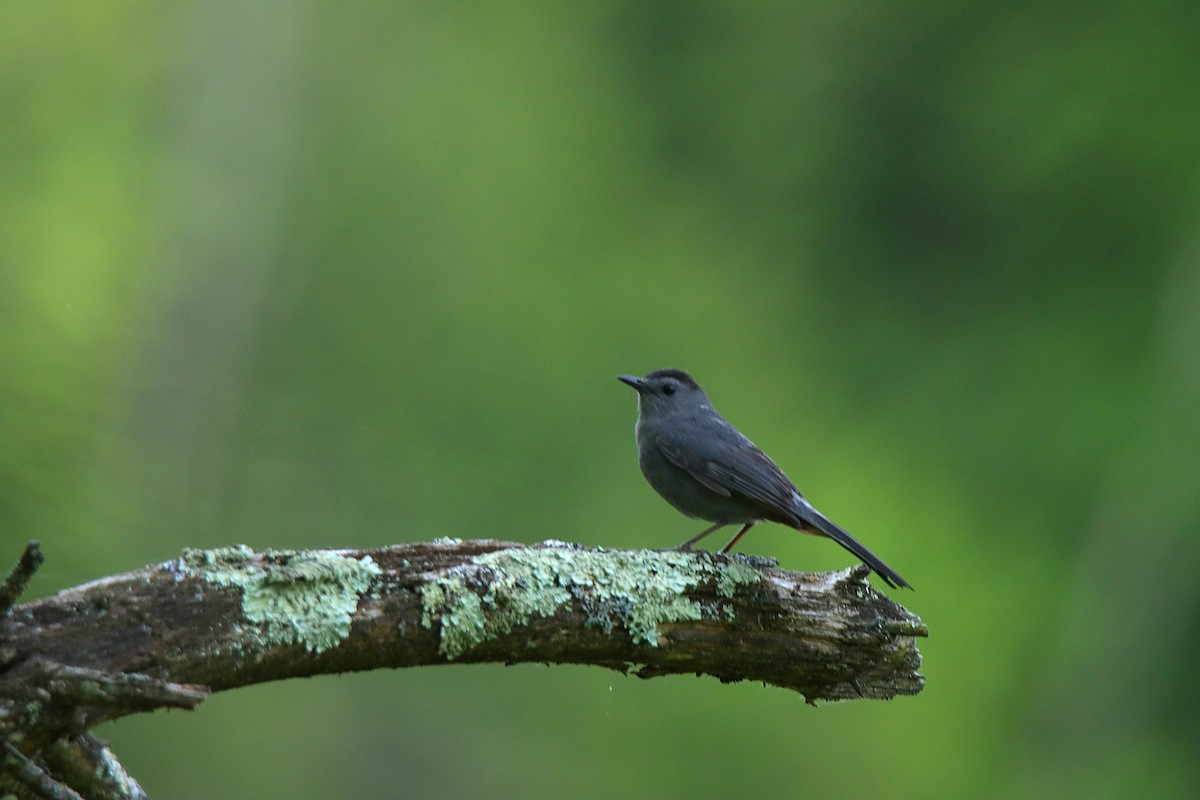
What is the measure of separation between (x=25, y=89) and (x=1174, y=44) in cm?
683

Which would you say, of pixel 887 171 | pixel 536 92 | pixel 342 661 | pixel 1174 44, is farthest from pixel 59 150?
pixel 1174 44

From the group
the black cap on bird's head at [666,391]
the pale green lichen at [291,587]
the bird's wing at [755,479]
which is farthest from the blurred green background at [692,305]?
the pale green lichen at [291,587]

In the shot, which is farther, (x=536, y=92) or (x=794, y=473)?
(x=536, y=92)

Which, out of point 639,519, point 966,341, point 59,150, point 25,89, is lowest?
point 639,519

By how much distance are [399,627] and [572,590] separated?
479 mm

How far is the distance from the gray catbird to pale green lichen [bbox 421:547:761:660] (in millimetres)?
810

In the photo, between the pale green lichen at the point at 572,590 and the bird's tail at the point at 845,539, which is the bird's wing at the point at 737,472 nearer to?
the bird's tail at the point at 845,539

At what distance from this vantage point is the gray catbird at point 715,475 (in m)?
3.93

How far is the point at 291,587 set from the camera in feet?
8.07

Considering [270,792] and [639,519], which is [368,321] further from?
[270,792]

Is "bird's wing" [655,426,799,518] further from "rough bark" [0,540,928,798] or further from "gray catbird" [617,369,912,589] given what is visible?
"rough bark" [0,540,928,798]

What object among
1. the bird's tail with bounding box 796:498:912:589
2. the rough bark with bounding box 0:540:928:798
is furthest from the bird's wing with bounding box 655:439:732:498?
the rough bark with bounding box 0:540:928:798

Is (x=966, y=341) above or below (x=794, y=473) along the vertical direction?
above

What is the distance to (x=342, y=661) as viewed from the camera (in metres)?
2.51
